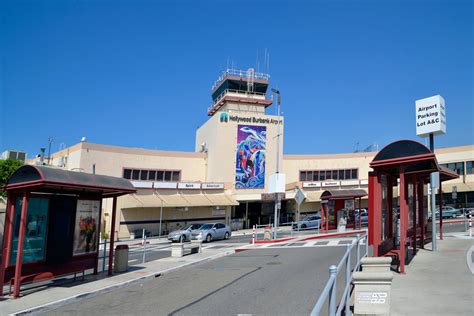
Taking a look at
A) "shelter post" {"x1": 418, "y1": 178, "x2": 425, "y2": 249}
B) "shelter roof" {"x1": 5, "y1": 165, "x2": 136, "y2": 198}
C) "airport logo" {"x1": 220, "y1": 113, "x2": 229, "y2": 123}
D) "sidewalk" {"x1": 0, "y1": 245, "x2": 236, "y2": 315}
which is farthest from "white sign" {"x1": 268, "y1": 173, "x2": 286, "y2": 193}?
"airport logo" {"x1": 220, "y1": 113, "x2": 229, "y2": 123}

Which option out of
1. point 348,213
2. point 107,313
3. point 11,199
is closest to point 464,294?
point 107,313

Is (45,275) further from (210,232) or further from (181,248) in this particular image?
(210,232)

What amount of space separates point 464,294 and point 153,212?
32801 millimetres

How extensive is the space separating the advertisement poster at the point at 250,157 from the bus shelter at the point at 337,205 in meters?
11.8

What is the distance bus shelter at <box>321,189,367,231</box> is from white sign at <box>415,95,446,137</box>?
16.4 m

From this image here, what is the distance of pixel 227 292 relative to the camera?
1123cm

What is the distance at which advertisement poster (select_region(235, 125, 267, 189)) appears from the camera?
44438 millimetres

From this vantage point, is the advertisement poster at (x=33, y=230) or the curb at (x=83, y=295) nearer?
the curb at (x=83, y=295)

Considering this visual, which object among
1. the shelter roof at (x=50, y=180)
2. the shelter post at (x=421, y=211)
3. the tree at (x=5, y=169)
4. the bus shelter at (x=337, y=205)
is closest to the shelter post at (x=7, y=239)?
the shelter roof at (x=50, y=180)

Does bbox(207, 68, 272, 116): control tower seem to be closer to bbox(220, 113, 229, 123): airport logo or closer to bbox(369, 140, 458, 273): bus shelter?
bbox(220, 113, 229, 123): airport logo

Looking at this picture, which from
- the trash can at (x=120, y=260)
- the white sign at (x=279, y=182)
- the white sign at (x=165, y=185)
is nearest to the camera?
the trash can at (x=120, y=260)

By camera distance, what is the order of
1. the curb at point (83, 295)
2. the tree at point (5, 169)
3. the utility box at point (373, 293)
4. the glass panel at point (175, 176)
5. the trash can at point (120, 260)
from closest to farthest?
the utility box at point (373, 293) → the curb at point (83, 295) → the trash can at point (120, 260) → the tree at point (5, 169) → the glass panel at point (175, 176)

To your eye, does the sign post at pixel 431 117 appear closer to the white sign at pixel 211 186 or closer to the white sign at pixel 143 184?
the white sign at pixel 143 184

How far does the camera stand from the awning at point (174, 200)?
3670 centimetres
